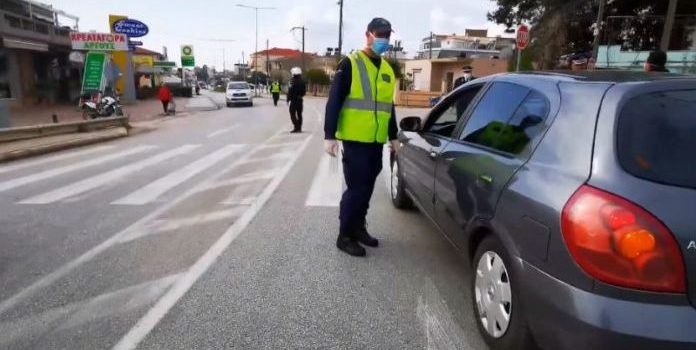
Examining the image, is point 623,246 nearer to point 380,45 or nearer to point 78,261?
point 380,45

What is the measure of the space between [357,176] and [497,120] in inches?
55.3

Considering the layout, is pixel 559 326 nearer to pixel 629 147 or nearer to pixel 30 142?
pixel 629 147

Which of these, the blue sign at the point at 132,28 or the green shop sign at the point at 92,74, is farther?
the blue sign at the point at 132,28

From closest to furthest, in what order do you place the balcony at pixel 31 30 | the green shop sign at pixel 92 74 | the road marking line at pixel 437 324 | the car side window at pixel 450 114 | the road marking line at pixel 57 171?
1. the road marking line at pixel 437 324
2. the car side window at pixel 450 114
3. the road marking line at pixel 57 171
4. the green shop sign at pixel 92 74
5. the balcony at pixel 31 30

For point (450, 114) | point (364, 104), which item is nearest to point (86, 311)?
Answer: point (364, 104)

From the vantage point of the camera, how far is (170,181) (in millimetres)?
7328

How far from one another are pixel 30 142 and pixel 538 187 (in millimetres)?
11354

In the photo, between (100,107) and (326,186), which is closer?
(326,186)

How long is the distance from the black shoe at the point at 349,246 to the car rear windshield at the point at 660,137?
8.37 ft

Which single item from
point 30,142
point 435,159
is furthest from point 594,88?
point 30,142

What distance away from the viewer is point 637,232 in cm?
183

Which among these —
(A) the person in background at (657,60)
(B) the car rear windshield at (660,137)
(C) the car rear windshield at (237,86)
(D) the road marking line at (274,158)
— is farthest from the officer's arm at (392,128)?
(C) the car rear windshield at (237,86)

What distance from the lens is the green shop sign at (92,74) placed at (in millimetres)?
18875

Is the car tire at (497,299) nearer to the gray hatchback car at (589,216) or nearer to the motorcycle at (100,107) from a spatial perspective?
the gray hatchback car at (589,216)
